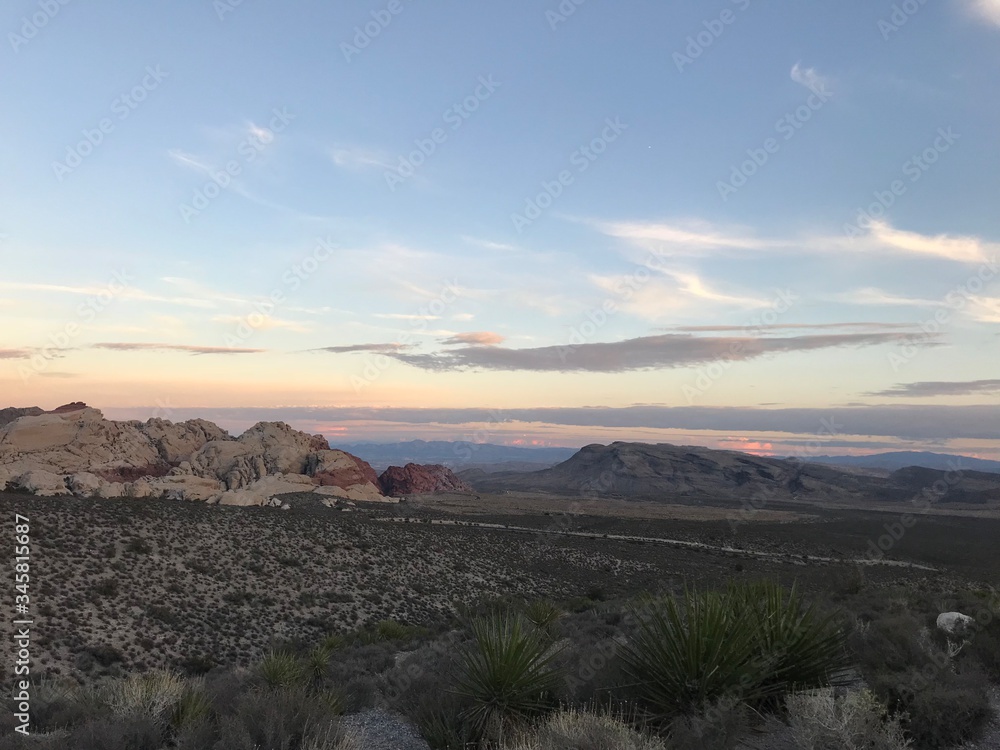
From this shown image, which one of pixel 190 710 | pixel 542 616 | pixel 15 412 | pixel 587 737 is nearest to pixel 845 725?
pixel 587 737

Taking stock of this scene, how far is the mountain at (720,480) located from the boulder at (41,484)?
10838 centimetres

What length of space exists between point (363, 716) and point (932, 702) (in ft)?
21.8

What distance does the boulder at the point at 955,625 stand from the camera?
8.95m

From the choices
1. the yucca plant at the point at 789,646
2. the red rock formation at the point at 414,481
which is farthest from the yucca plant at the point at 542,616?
the red rock formation at the point at 414,481

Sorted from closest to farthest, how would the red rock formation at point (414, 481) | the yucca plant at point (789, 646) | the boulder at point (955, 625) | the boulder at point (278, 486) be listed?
the yucca plant at point (789, 646)
the boulder at point (955, 625)
the boulder at point (278, 486)
the red rock formation at point (414, 481)

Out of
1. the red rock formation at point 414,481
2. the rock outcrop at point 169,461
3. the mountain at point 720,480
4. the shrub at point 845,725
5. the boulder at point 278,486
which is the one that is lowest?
the mountain at point 720,480

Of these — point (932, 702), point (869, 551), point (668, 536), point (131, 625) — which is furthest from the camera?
point (668, 536)

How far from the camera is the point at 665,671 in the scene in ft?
18.5

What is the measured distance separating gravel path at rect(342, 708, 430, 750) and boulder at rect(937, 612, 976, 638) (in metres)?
7.96

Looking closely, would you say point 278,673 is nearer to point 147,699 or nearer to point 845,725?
point 147,699

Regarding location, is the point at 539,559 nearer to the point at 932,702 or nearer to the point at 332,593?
the point at 332,593

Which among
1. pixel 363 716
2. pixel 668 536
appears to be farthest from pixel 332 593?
pixel 668 536

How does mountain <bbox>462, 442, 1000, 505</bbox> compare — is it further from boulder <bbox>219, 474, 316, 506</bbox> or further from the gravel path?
the gravel path

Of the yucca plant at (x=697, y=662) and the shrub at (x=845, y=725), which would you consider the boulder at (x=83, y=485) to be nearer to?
the yucca plant at (x=697, y=662)
